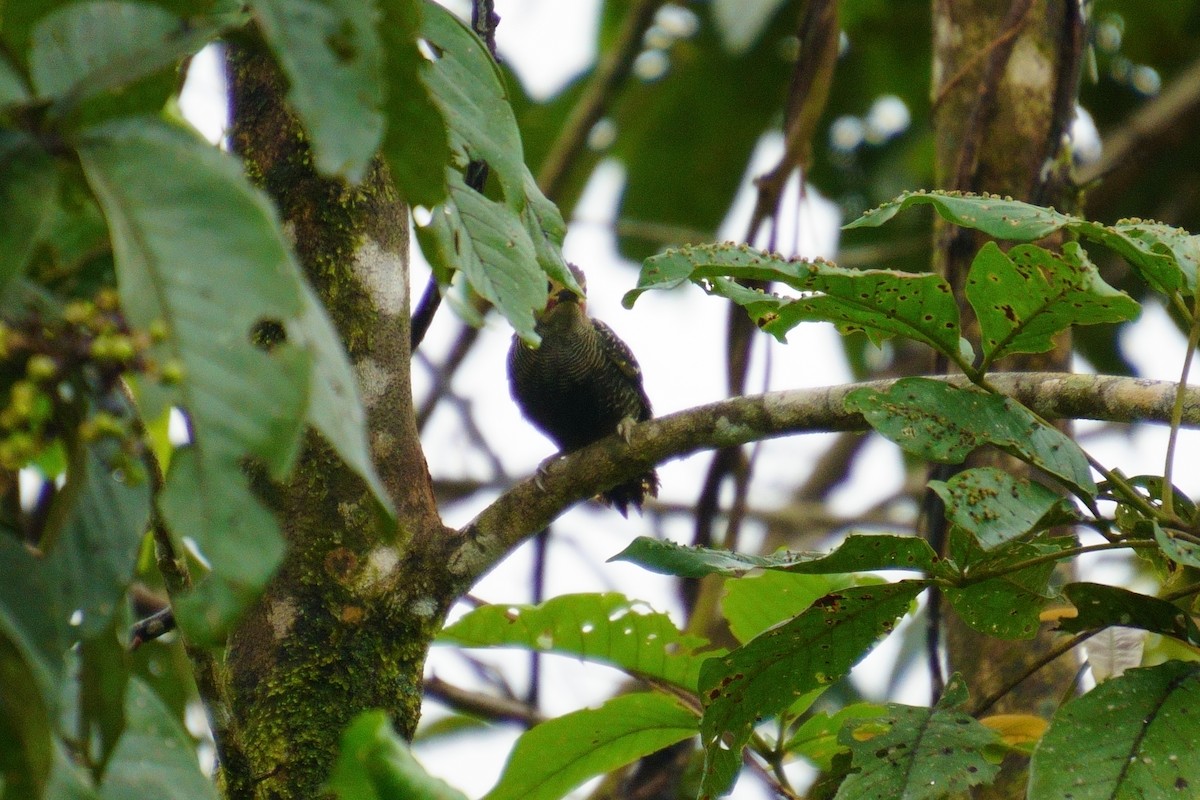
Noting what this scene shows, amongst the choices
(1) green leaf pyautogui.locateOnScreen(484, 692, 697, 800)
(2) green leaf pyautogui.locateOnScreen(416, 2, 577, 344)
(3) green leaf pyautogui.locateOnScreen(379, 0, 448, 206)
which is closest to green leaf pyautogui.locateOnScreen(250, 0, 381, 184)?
(3) green leaf pyautogui.locateOnScreen(379, 0, 448, 206)

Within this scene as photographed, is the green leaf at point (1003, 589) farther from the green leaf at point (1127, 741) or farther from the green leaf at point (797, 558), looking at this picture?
the green leaf at point (1127, 741)

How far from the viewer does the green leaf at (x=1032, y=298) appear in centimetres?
177

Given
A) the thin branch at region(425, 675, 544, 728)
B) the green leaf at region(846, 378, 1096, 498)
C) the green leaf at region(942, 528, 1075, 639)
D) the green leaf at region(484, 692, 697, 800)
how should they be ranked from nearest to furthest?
the green leaf at region(846, 378, 1096, 498)
the green leaf at region(942, 528, 1075, 639)
the green leaf at region(484, 692, 697, 800)
the thin branch at region(425, 675, 544, 728)

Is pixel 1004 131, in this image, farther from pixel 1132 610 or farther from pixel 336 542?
pixel 336 542

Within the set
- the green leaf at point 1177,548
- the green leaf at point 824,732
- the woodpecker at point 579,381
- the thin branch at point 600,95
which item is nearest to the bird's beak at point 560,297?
the woodpecker at point 579,381

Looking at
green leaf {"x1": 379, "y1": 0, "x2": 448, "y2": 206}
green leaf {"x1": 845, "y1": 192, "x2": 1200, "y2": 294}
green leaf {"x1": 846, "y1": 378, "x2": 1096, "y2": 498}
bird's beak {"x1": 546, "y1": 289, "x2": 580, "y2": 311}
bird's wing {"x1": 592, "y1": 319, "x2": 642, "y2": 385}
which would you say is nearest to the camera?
green leaf {"x1": 379, "y1": 0, "x2": 448, "y2": 206}

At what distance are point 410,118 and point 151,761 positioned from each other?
0.65 meters

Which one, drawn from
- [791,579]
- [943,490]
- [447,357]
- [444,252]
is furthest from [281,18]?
[447,357]

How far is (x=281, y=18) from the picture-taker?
3.21ft

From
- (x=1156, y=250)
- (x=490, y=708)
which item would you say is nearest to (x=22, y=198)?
(x=1156, y=250)

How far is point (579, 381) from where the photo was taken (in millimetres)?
4727

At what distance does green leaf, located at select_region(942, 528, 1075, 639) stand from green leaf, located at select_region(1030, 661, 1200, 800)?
183mm

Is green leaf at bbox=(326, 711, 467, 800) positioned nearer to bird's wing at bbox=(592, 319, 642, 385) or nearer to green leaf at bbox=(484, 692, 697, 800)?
green leaf at bbox=(484, 692, 697, 800)

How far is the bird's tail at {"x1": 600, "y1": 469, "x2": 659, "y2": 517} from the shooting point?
15.9 ft
